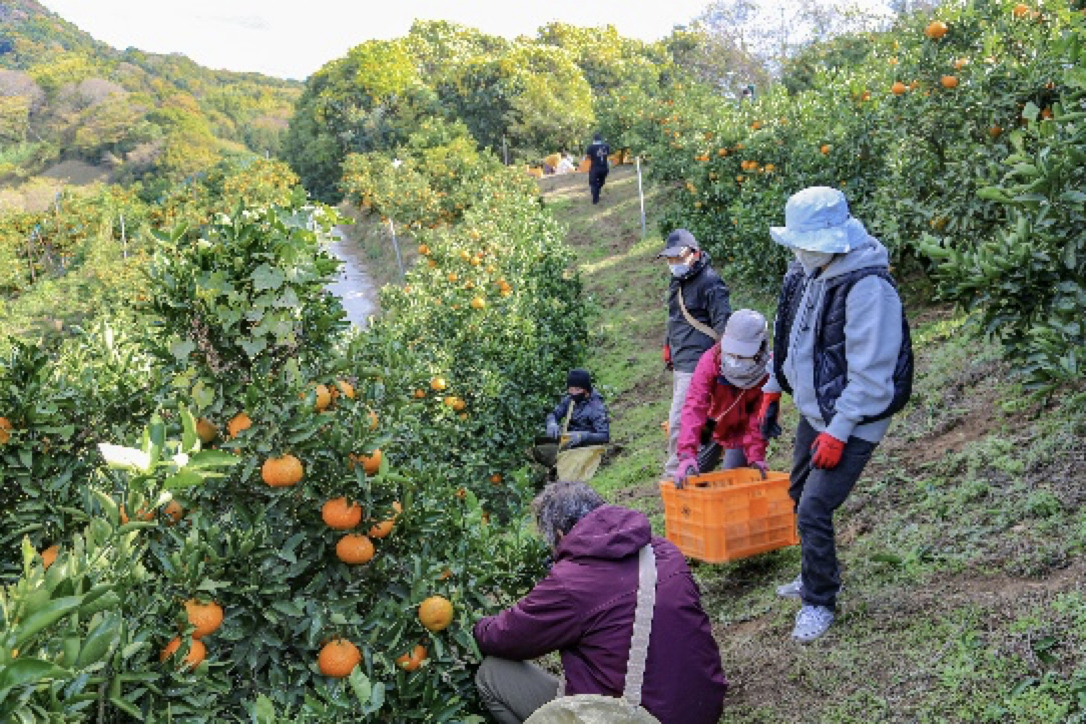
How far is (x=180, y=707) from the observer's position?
2162 millimetres

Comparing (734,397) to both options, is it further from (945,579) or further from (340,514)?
(340,514)

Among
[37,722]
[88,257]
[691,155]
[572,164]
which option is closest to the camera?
[37,722]

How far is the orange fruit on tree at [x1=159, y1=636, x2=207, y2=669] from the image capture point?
7.25ft

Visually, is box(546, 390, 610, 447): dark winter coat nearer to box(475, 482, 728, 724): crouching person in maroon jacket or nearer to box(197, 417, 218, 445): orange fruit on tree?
box(475, 482, 728, 724): crouching person in maroon jacket

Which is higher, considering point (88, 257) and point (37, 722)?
point (37, 722)

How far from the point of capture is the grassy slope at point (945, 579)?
9.15 ft

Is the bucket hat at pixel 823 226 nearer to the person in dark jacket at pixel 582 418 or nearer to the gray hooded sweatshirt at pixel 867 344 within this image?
the gray hooded sweatshirt at pixel 867 344

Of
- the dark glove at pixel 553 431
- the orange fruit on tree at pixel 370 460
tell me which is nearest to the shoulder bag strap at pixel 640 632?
the orange fruit on tree at pixel 370 460

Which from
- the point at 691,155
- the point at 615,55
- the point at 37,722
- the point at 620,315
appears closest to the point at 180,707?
the point at 37,722

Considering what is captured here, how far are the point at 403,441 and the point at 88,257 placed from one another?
20.6 m

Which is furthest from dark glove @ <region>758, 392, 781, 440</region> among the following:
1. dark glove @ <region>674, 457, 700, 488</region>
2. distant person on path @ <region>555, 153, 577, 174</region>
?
distant person on path @ <region>555, 153, 577, 174</region>

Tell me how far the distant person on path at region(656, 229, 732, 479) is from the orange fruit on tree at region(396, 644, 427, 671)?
2481mm

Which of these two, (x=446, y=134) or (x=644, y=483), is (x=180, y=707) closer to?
(x=644, y=483)

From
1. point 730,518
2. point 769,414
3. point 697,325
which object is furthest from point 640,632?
point 697,325
